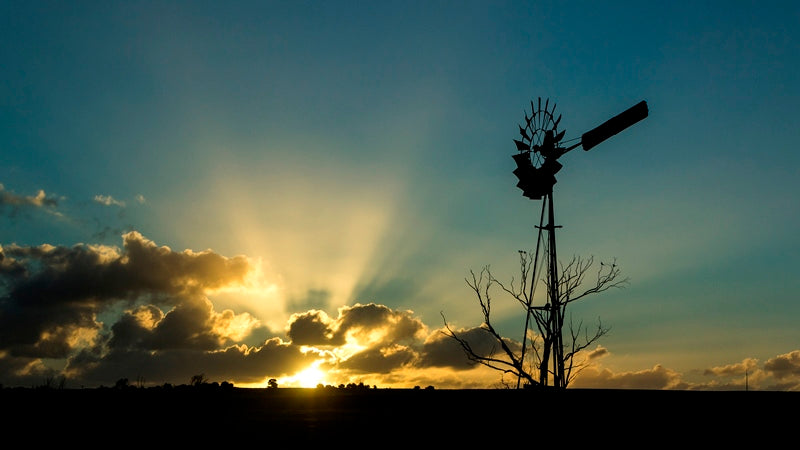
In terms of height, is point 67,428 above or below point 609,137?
below

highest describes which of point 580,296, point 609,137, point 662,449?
point 609,137

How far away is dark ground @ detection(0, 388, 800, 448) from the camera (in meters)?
7.33

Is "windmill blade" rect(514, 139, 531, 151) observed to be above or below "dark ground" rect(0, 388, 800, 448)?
above

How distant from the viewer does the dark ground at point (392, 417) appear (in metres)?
7.33

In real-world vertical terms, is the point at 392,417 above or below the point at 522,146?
below

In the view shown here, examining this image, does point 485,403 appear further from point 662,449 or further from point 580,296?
point 580,296

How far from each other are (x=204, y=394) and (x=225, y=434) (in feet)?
9.09

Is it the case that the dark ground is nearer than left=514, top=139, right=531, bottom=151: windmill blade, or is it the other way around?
the dark ground

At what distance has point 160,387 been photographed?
10523 millimetres

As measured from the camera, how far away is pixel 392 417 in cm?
862

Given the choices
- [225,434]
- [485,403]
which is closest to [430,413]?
[485,403]

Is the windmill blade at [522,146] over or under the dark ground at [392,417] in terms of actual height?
over

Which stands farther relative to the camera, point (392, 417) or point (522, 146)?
point (522, 146)

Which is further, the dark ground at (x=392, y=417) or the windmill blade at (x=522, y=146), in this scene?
the windmill blade at (x=522, y=146)
